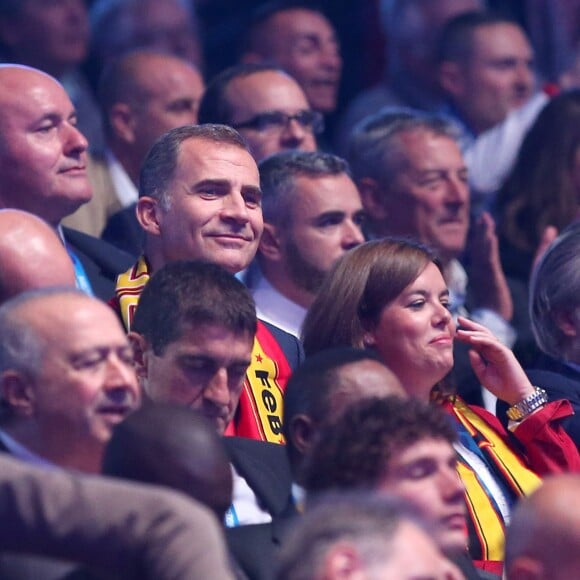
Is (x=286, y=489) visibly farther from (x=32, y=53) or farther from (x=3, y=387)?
(x=32, y=53)

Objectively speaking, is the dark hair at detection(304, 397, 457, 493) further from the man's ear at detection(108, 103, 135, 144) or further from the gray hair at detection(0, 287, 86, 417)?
the man's ear at detection(108, 103, 135, 144)

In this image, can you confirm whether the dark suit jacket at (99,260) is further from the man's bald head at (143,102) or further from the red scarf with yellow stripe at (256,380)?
the man's bald head at (143,102)

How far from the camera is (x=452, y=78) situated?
714 cm

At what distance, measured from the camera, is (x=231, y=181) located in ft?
15.7

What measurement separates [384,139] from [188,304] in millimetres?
2334

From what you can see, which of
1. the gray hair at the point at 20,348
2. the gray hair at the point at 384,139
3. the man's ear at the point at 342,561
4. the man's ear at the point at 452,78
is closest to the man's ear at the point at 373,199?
the gray hair at the point at 384,139

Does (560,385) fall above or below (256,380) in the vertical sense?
below

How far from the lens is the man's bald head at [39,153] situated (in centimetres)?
503

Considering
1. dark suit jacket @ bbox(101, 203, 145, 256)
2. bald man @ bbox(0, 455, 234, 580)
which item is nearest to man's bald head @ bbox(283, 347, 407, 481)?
bald man @ bbox(0, 455, 234, 580)

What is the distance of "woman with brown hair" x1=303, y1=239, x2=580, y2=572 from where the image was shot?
4.59m

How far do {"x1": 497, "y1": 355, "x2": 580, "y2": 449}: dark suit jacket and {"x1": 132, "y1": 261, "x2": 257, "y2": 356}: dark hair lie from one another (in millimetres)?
1162

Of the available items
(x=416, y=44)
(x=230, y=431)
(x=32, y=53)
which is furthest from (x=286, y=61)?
(x=230, y=431)

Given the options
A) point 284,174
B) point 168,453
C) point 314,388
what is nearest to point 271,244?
point 284,174

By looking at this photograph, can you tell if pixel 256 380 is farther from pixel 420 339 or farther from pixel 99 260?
pixel 99 260
